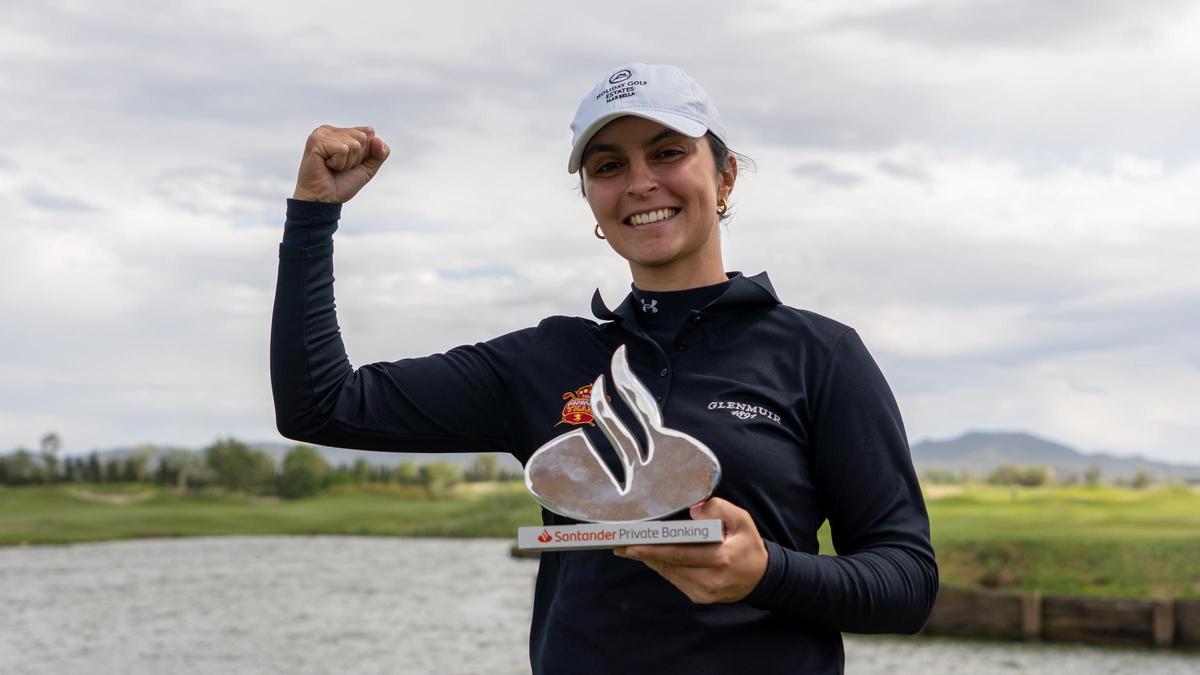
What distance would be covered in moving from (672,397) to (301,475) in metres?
102

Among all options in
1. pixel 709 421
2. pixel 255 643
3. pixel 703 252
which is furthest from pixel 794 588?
pixel 255 643

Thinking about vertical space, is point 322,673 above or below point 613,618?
below

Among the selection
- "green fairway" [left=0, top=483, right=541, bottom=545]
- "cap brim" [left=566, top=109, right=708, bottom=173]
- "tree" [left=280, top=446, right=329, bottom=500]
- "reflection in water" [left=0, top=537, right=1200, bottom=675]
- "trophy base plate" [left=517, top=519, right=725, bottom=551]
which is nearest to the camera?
"trophy base plate" [left=517, top=519, right=725, bottom=551]

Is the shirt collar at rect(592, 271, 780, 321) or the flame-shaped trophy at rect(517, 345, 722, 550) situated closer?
the flame-shaped trophy at rect(517, 345, 722, 550)

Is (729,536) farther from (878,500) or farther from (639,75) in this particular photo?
(639,75)

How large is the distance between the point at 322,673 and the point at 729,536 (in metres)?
32.0

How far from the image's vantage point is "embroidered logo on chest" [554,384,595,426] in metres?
2.56

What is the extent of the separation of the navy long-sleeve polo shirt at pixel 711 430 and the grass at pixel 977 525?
343 cm

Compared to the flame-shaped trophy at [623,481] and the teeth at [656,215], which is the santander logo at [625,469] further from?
the teeth at [656,215]

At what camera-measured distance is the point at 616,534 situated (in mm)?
2113

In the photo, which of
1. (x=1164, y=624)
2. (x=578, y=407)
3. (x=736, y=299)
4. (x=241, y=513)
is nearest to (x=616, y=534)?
(x=578, y=407)

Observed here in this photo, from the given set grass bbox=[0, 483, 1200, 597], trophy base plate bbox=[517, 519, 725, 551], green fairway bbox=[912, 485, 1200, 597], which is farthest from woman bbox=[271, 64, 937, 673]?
green fairway bbox=[912, 485, 1200, 597]

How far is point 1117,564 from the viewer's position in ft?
109

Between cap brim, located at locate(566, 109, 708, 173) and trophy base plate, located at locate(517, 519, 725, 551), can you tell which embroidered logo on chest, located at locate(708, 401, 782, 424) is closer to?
trophy base plate, located at locate(517, 519, 725, 551)
